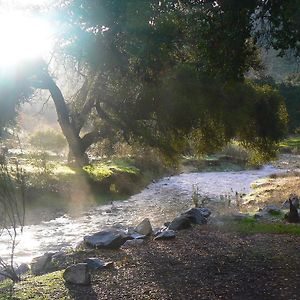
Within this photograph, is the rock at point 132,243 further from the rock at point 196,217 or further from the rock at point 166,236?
the rock at point 196,217

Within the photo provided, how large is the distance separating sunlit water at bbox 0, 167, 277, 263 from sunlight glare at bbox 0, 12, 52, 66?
724 centimetres

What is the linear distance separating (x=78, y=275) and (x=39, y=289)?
728 mm

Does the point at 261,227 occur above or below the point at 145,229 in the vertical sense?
below

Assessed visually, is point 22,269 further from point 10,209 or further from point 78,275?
point 78,275

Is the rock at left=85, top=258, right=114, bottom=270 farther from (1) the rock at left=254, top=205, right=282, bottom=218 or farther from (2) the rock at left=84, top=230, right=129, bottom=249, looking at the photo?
(1) the rock at left=254, top=205, right=282, bottom=218

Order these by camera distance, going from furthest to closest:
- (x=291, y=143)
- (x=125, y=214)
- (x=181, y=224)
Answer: (x=291, y=143) → (x=125, y=214) → (x=181, y=224)

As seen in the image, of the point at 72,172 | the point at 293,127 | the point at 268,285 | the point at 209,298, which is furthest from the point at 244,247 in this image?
the point at 293,127

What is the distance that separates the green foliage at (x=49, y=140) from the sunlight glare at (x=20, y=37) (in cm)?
3250

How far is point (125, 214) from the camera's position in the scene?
75.0 ft

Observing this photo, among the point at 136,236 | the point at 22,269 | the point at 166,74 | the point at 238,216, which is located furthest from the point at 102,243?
the point at 166,74

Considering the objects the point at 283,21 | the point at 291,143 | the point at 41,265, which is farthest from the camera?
the point at 291,143

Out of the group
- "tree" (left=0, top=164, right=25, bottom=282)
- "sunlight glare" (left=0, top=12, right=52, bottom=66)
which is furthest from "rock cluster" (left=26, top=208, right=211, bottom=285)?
"sunlight glare" (left=0, top=12, right=52, bottom=66)

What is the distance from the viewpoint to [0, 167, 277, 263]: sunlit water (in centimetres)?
1622

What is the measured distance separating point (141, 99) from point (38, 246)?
1093 cm
